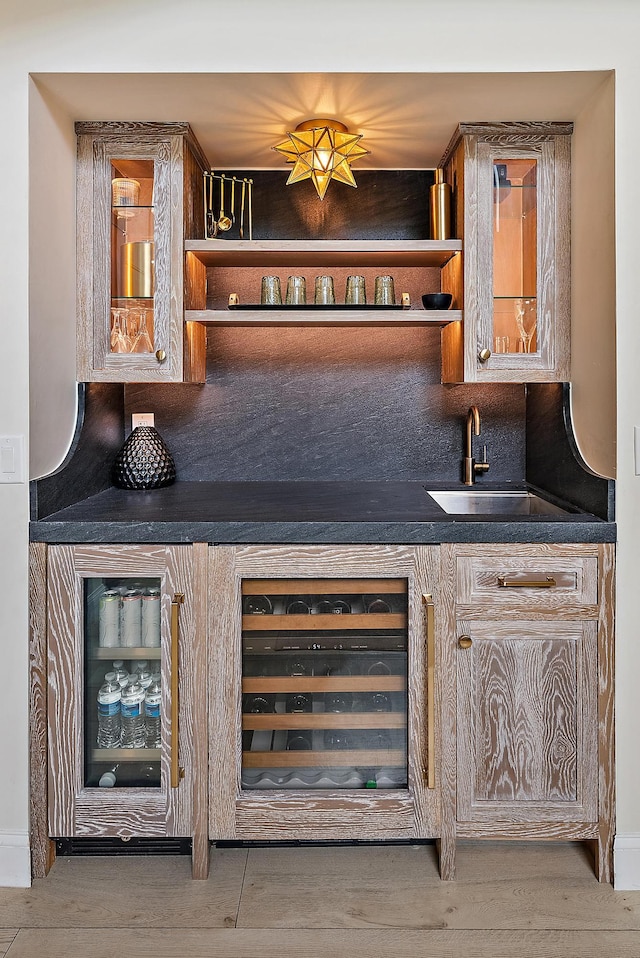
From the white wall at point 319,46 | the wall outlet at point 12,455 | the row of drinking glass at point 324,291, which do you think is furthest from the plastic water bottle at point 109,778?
the row of drinking glass at point 324,291

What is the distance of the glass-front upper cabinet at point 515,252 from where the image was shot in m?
2.16

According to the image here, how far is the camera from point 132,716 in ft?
6.37

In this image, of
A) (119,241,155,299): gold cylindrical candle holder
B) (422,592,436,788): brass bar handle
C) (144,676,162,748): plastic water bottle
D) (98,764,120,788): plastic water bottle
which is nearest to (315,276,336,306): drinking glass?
(119,241,155,299): gold cylindrical candle holder

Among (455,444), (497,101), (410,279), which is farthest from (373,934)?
(497,101)

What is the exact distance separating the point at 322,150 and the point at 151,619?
58.4 inches

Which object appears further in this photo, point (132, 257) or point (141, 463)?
point (141, 463)

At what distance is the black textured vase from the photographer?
8.09ft

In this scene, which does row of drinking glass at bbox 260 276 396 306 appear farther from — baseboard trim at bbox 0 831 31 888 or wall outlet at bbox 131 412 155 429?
baseboard trim at bbox 0 831 31 888

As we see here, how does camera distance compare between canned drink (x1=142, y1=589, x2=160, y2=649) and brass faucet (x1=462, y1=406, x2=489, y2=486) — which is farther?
brass faucet (x1=462, y1=406, x2=489, y2=486)

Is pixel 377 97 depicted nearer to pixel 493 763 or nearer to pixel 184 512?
pixel 184 512

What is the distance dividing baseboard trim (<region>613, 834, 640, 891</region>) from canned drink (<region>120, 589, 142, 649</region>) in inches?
55.6

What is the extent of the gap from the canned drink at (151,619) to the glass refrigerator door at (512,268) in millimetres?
1266

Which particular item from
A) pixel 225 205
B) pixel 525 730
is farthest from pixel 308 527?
pixel 225 205

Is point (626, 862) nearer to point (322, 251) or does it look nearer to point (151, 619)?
point (151, 619)
